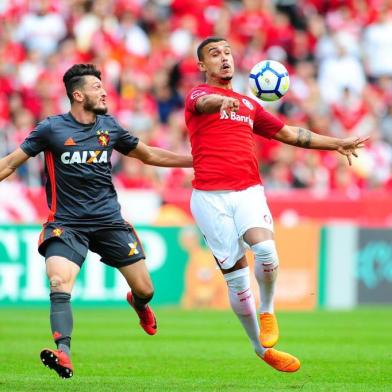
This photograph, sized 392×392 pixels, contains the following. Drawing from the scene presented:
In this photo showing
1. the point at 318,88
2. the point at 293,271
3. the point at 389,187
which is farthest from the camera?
the point at 318,88

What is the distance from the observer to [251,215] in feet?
31.5

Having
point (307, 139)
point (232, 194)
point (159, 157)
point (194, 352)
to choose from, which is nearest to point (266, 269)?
point (232, 194)

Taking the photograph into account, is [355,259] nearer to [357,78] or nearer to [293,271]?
[293,271]

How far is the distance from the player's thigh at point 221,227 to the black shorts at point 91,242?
74 centimetres

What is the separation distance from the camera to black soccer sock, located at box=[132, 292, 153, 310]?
10469mm

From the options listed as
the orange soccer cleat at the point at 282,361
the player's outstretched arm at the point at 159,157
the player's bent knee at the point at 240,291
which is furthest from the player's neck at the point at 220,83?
the orange soccer cleat at the point at 282,361

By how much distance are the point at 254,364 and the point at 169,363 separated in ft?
2.67

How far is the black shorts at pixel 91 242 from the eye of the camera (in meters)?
9.59

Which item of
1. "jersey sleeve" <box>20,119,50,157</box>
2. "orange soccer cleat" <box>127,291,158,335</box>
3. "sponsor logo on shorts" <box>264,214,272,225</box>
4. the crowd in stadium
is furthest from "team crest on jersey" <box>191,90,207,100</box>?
the crowd in stadium

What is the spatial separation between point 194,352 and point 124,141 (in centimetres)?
303

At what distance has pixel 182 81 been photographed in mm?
21938

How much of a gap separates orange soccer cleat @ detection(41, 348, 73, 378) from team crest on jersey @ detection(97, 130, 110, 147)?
2.01 m

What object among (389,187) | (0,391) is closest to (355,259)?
(389,187)

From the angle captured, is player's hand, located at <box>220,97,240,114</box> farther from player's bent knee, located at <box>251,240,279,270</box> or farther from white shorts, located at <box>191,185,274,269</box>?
player's bent knee, located at <box>251,240,279,270</box>
